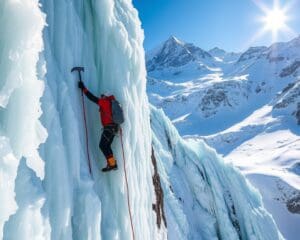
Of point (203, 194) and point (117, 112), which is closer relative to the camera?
point (117, 112)

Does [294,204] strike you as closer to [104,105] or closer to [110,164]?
[110,164]

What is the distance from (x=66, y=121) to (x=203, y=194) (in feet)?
38.8

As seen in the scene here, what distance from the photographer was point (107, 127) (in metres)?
7.39

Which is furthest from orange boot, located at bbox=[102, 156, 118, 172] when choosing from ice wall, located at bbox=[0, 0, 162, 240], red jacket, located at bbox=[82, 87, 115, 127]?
red jacket, located at bbox=[82, 87, 115, 127]

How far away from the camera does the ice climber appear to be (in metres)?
7.34

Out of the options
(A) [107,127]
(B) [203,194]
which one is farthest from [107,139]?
(B) [203,194]

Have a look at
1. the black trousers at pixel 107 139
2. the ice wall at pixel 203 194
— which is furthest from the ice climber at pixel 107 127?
the ice wall at pixel 203 194

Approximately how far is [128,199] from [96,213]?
1.15 meters

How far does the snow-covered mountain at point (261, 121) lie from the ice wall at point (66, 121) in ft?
151

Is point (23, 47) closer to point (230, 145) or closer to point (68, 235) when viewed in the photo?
point (68, 235)

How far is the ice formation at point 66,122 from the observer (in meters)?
4.31

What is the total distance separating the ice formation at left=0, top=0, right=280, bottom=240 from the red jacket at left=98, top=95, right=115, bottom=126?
1.42ft

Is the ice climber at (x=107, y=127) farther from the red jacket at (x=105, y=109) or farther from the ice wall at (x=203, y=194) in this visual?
the ice wall at (x=203, y=194)

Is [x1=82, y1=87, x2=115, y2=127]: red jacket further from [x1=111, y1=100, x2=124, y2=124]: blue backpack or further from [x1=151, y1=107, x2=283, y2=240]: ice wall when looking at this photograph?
[x1=151, y1=107, x2=283, y2=240]: ice wall
